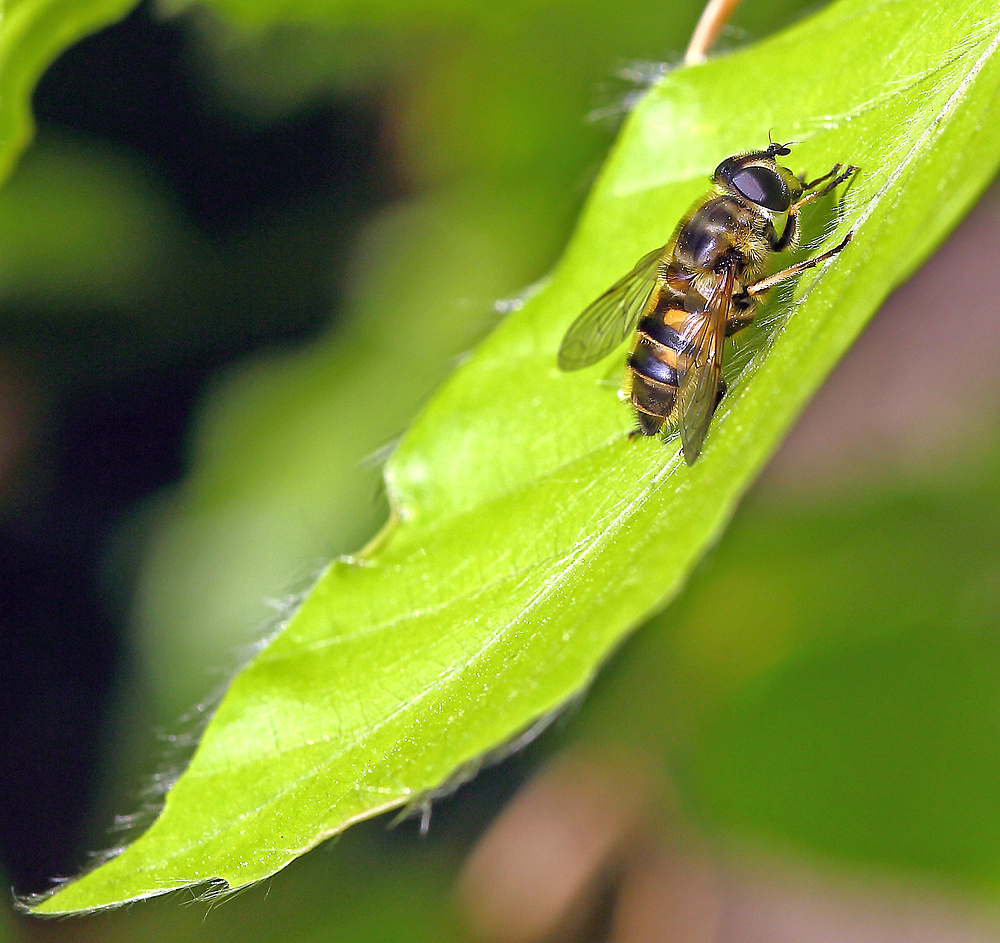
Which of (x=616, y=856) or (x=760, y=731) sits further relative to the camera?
(x=616, y=856)

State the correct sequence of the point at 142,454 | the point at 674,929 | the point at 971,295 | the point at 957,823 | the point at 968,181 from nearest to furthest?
the point at 968,181, the point at 957,823, the point at 142,454, the point at 674,929, the point at 971,295

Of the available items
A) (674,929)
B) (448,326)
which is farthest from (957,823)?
(448,326)

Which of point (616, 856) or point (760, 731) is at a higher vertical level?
point (760, 731)

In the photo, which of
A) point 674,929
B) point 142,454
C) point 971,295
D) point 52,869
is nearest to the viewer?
point 52,869

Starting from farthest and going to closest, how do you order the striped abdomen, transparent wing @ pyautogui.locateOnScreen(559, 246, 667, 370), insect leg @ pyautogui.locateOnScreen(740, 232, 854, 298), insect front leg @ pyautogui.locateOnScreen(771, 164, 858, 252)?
transparent wing @ pyautogui.locateOnScreen(559, 246, 667, 370) < the striped abdomen < insect front leg @ pyautogui.locateOnScreen(771, 164, 858, 252) < insect leg @ pyautogui.locateOnScreen(740, 232, 854, 298)

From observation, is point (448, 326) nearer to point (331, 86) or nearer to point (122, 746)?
point (331, 86)

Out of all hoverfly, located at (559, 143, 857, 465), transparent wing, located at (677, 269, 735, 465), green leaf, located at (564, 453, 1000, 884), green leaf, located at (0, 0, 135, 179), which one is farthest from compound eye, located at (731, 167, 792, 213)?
green leaf, located at (564, 453, 1000, 884)

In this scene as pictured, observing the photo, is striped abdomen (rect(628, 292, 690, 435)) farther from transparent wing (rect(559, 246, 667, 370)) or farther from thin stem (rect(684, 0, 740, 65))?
thin stem (rect(684, 0, 740, 65))

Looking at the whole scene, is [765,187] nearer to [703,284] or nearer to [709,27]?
[703,284]
